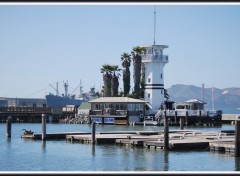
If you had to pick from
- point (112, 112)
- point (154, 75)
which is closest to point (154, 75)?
point (154, 75)

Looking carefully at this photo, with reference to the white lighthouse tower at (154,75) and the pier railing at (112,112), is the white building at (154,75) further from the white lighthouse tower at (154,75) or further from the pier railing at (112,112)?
the pier railing at (112,112)

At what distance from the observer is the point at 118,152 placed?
34.1 meters

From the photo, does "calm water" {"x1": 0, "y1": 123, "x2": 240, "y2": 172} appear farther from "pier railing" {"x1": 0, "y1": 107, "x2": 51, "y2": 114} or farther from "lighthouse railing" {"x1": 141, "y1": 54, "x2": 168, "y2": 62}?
"pier railing" {"x1": 0, "y1": 107, "x2": 51, "y2": 114}

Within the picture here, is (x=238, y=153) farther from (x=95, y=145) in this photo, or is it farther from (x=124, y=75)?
(x=124, y=75)

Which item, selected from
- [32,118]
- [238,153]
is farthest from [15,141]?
[32,118]

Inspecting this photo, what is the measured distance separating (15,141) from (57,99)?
108889 mm

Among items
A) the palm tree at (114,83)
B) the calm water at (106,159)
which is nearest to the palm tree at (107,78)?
the palm tree at (114,83)

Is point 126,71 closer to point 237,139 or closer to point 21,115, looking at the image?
point 21,115

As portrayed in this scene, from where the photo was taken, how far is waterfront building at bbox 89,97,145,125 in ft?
247

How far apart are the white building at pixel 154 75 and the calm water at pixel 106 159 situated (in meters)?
41.5

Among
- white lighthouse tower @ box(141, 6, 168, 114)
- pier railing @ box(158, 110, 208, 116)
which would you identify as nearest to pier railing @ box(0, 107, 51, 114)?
white lighthouse tower @ box(141, 6, 168, 114)

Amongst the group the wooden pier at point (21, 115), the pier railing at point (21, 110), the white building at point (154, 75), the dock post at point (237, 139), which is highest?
the white building at point (154, 75)

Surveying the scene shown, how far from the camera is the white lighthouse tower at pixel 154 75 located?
260 feet

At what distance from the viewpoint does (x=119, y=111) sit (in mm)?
75875
